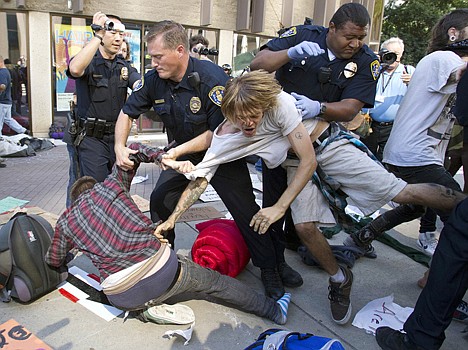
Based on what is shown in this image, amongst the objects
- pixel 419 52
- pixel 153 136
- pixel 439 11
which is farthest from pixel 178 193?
pixel 439 11

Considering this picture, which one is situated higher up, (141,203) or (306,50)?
(306,50)

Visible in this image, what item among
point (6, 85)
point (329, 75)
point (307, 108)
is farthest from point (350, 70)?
point (6, 85)

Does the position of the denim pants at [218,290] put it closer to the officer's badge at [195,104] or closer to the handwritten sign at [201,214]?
the officer's badge at [195,104]

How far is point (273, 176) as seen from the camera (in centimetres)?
299

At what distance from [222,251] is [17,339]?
4.27 ft

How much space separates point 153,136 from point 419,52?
16.7 m

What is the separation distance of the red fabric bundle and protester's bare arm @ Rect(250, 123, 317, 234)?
58 cm

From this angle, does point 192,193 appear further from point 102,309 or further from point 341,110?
point 341,110

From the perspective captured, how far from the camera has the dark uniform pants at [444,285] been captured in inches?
77.0

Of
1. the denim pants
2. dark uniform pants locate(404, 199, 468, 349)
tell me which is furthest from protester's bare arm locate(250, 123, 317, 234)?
dark uniform pants locate(404, 199, 468, 349)

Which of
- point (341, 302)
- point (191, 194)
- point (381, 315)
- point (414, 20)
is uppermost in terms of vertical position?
point (414, 20)

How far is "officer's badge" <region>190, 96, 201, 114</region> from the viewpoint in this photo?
107 inches

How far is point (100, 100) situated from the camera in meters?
3.58

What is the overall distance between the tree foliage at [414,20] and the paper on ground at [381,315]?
20493 mm
